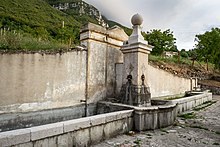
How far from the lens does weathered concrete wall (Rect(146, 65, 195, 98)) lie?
27.5 feet

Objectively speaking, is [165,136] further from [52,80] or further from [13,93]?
[13,93]

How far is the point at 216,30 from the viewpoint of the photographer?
20703 mm

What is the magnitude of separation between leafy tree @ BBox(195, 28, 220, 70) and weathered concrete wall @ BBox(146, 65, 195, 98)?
10839mm

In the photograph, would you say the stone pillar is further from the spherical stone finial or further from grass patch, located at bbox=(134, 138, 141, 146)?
grass patch, located at bbox=(134, 138, 141, 146)

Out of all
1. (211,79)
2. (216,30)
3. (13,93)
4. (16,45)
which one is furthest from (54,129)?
(216,30)

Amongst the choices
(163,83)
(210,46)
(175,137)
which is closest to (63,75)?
(175,137)

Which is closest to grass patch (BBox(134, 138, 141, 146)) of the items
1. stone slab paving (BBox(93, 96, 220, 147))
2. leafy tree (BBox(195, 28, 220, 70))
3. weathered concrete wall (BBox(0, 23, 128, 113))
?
stone slab paving (BBox(93, 96, 220, 147))

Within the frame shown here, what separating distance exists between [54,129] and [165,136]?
2.92m

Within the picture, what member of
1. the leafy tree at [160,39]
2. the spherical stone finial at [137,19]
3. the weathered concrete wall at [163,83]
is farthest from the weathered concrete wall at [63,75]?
the leafy tree at [160,39]

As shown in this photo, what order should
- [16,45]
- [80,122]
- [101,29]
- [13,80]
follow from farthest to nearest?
[101,29], [16,45], [13,80], [80,122]

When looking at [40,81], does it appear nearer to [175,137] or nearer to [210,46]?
[175,137]

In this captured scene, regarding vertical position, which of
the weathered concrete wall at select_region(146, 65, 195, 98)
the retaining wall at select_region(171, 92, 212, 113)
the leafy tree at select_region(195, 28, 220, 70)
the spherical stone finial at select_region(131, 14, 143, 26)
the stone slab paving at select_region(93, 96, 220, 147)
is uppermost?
the leafy tree at select_region(195, 28, 220, 70)

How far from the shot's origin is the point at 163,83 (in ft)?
30.4

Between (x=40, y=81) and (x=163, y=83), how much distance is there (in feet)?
20.8
